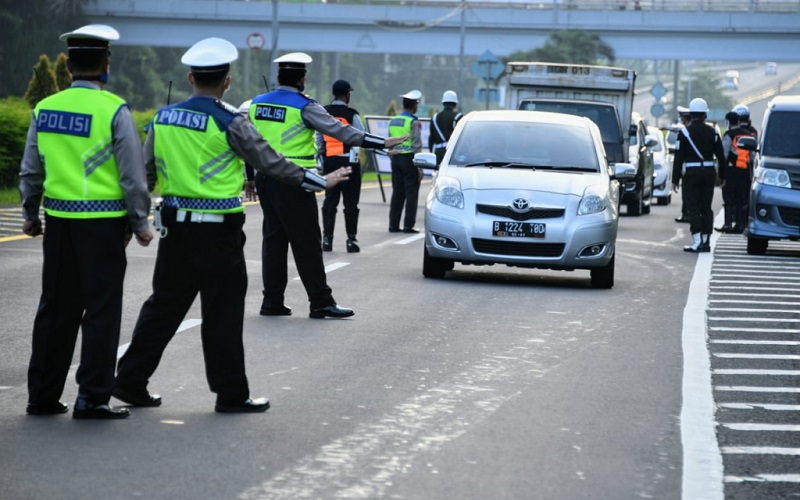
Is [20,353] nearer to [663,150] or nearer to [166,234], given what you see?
[166,234]

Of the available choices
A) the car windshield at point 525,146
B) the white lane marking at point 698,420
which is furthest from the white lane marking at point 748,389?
the car windshield at point 525,146

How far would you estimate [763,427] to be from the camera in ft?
25.7

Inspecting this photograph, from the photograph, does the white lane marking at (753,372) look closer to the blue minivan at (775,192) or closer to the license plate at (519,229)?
the license plate at (519,229)

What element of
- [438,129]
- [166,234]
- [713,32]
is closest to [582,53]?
[713,32]

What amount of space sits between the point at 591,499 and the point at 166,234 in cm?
277

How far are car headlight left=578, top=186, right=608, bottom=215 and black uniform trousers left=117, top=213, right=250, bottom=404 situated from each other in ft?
23.0

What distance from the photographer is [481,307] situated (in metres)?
12.8

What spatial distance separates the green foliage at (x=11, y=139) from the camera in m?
27.0

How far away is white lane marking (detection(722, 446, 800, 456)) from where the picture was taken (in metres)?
7.14

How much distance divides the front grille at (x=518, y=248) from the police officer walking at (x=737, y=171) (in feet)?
31.6

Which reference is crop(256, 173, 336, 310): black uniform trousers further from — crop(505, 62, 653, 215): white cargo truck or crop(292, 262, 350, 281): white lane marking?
crop(505, 62, 653, 215): white cargo truck

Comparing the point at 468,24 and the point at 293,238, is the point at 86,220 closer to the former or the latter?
the point at 293,238

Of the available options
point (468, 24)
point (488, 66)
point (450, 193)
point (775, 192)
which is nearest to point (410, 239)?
point (775, 192)

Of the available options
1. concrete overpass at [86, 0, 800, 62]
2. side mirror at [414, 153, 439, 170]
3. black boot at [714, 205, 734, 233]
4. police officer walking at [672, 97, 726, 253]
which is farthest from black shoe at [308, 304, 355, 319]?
concrete overpass at [86, 0, 800, 62]
